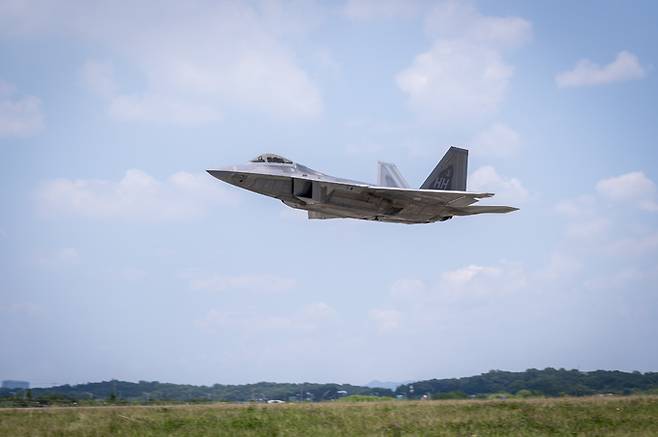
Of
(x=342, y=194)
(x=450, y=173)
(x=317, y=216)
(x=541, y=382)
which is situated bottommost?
(x=541, y=382)

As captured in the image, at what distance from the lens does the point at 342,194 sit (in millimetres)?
33906

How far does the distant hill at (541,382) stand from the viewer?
148ft

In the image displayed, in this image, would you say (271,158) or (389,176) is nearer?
(271,158)

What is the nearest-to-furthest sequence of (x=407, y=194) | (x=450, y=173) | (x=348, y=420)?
(x=348, y=420) < (x=407, y=194) < (x=450, y=173)

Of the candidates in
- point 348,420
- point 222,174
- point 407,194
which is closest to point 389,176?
point 407,194

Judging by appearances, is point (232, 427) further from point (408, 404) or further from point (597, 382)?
point (597, 382)

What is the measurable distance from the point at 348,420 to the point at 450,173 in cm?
2308

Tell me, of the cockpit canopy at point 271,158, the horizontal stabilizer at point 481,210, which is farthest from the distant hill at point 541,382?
the cockpit canopy at point 271,158

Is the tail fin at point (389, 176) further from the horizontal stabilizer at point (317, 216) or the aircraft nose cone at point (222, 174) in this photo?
the aircraft nose cone at point (222, 174)

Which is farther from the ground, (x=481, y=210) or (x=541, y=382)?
(x=481, y=210)

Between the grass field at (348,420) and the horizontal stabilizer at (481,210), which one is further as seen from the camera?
the horizontal stabilizer at (481,210)

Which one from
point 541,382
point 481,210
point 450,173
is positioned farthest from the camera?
point 541,382

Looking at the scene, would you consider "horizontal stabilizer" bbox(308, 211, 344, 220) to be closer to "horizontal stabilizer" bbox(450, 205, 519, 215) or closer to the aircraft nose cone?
the aircraft nose cone

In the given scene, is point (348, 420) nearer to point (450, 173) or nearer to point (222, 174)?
point (222, 174)
